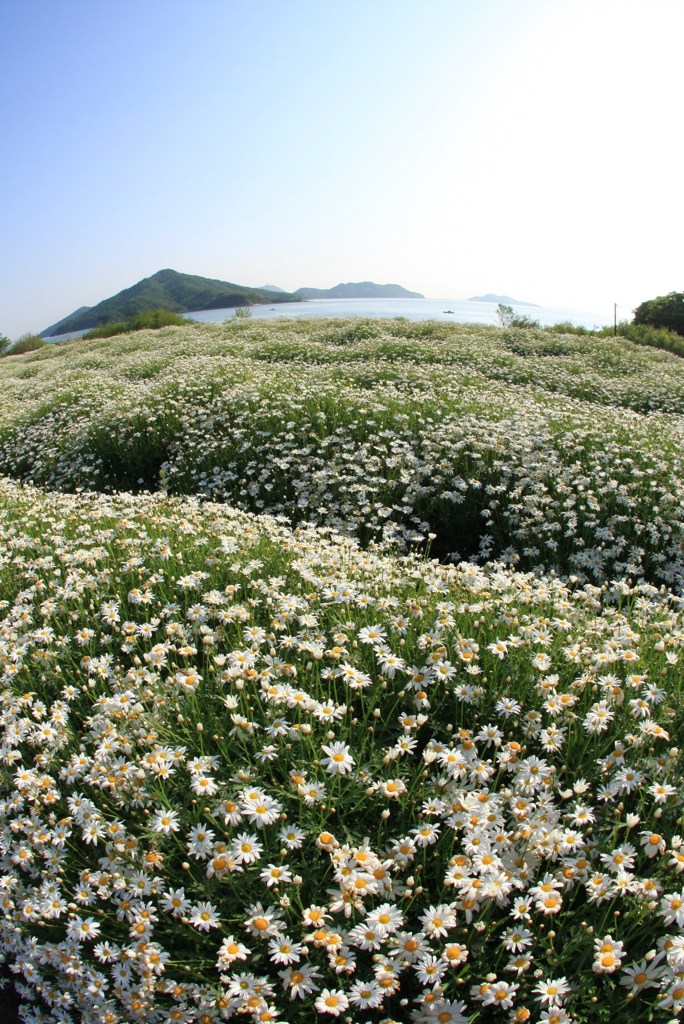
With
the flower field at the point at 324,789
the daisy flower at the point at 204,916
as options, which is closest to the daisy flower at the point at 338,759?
the flower field at the point at 324,789

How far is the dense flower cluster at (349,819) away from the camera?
2.40 m

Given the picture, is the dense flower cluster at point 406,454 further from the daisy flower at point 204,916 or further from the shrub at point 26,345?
the shrub at point 26,345

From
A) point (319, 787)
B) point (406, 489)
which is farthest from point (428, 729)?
point (406, 489)

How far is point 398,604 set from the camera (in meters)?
3.95

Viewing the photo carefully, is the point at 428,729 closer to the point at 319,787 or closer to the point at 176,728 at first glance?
the point at 319,787

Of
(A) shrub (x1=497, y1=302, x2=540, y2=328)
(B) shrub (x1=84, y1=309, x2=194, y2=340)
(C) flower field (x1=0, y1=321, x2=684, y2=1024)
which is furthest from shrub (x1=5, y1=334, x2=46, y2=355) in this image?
(C) flower field (x1=0, y1=321, x2=684, y2=1024)

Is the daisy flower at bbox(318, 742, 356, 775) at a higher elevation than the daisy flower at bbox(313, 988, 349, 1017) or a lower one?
higher

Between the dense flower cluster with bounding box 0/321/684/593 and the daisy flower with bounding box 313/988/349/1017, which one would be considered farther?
the dense flower cluster with bounding box 0/321/684/593

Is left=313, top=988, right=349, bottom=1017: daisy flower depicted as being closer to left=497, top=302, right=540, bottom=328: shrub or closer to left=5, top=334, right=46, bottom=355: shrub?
left=497, top=302, right=540, bottom=328: shrub

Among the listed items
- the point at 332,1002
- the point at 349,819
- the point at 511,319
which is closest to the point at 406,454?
the point at 349,819

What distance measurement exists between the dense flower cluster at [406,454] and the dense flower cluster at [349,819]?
9.51 feet

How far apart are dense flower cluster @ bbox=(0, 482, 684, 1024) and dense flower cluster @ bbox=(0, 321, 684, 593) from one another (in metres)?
2.90

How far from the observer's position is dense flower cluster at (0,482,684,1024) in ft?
7.89

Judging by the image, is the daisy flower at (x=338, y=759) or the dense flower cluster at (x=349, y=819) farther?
the daisy flower at (x=338, y=759)
